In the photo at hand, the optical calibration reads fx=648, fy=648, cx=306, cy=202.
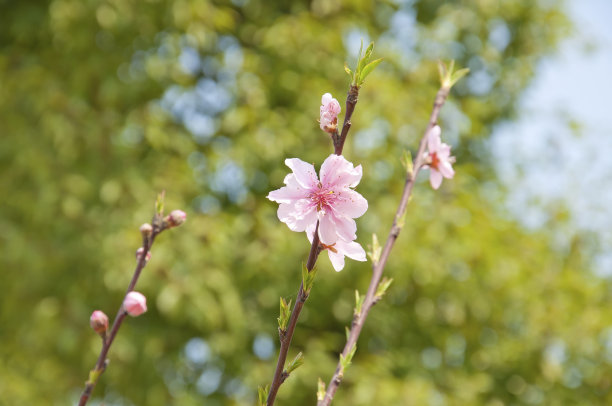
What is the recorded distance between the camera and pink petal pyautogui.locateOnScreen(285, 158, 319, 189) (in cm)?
79

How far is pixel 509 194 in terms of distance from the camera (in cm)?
528

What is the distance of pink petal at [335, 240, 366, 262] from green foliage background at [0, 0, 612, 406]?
2834mm

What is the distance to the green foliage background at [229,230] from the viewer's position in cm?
374

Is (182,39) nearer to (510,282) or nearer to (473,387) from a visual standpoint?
(510,282)

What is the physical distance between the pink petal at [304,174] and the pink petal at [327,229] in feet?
0.25

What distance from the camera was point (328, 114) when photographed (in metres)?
0.73

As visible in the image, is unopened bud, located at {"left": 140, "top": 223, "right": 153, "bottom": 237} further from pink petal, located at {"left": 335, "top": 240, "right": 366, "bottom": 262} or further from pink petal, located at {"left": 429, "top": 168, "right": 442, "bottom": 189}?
→ pink petal, located at {"left": 429, "top": 168, "right": 442, "bottom": 189}

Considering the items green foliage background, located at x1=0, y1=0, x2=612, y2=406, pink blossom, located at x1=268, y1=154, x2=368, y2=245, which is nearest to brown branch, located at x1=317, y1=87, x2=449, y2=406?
pink blossom, located at x1=268, y1=154, x2=368, y2=245

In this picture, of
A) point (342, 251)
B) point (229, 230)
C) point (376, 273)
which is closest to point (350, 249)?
point (342, 251)

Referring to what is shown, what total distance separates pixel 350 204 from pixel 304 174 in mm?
84

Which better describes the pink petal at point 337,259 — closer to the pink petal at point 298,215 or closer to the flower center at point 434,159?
the pink petal at point 298,215

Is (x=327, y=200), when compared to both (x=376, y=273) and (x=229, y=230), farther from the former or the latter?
(x=229, y=230)

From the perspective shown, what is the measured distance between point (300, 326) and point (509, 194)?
85.4 inches

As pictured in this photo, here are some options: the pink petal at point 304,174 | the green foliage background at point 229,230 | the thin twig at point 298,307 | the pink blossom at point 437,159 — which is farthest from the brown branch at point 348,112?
the green foliage background at point 229,230
